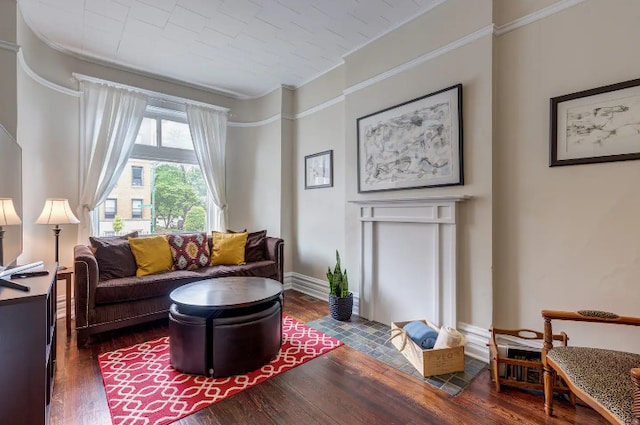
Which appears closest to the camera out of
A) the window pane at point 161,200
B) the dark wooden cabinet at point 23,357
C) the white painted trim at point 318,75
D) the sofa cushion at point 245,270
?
the dark wooden cabinet at point 23,357

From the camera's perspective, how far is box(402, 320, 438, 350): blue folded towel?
7.38ft

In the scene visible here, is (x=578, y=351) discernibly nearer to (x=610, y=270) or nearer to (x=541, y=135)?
A: (x=610, y=270)

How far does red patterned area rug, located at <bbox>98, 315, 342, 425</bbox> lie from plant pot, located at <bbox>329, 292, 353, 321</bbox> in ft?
1.51

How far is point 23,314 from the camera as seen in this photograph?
1.38m

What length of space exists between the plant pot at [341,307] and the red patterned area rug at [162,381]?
46 cm

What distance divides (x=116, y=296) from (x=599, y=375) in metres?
3.28

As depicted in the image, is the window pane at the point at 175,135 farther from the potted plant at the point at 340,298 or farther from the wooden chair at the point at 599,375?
the wooden chair at the point at 599,375

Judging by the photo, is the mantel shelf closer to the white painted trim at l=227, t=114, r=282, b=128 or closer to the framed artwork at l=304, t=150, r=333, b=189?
the framed artwork at l=304, t=150, r=333, b=189

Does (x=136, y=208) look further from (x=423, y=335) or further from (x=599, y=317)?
(x=599, y=317)

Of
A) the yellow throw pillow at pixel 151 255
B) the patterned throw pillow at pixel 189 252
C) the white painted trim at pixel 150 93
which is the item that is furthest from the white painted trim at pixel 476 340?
the white painted trim at pixel 150 93

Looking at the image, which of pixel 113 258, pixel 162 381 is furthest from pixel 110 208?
pixel 162 381

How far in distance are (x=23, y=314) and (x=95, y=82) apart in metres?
3.05

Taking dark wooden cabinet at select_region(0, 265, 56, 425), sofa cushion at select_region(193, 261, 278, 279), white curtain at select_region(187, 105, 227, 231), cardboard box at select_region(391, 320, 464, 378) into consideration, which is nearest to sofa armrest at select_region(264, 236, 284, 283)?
sofa cushion at select_region(193, 261, 278, 279)

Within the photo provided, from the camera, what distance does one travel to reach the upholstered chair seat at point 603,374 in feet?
3.94
